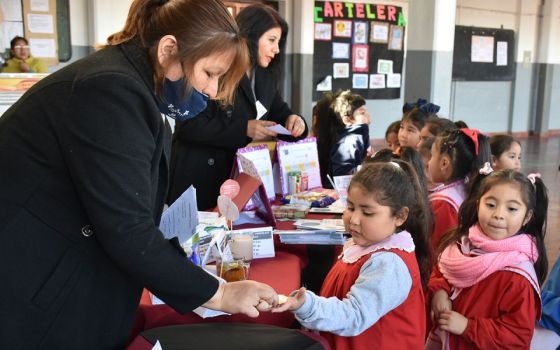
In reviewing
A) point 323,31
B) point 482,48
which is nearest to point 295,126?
point 323,31

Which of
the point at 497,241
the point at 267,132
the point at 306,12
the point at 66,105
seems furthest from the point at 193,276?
the point at 306,12

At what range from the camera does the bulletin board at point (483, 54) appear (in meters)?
9.74

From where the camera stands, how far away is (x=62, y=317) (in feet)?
3.30

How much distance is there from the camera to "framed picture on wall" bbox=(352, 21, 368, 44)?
27.6ft

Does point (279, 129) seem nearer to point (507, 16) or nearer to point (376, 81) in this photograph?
point (376, 81)

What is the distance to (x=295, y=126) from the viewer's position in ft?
9.21

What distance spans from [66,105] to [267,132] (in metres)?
1.58

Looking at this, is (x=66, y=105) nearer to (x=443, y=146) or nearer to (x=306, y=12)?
(x=443, y=146)

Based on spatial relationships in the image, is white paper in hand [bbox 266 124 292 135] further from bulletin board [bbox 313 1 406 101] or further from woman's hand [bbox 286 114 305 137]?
bulletin board [bbox 313 1 406 101]

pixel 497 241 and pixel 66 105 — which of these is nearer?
pixel 66 105

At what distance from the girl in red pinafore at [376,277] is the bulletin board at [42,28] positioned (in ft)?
17.1

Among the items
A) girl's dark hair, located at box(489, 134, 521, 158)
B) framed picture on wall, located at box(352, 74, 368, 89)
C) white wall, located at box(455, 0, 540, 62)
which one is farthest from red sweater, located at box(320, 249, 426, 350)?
white wall, located at box(455, 0, 540, 62)

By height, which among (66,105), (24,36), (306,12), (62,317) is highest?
(306,12)

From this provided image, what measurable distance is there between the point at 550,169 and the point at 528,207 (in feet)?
20.9
